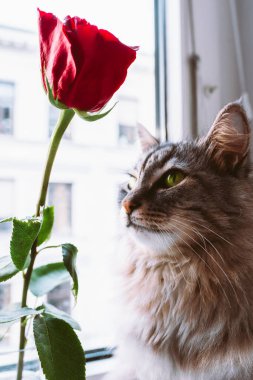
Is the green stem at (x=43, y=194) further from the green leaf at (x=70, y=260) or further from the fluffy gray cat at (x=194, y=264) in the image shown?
the fluffy gray cat at (x=194, y=264)

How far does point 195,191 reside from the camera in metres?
0.78

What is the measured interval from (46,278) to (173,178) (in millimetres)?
322

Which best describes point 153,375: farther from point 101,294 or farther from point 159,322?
point 101,294

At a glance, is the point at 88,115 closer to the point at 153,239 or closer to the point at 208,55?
the point at 153,239

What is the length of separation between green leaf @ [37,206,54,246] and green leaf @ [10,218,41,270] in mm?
81

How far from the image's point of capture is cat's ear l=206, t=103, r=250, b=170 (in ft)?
2.53

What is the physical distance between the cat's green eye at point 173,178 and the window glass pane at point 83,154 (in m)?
0.21

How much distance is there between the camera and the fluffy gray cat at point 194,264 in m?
0.71

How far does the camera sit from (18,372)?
617 millimetres

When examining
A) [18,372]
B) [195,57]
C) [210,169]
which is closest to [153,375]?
[18,372]

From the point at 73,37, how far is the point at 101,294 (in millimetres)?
794

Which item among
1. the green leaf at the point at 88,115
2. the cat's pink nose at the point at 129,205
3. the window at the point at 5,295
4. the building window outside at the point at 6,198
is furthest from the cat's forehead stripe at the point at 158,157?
the window at the point at 5,295

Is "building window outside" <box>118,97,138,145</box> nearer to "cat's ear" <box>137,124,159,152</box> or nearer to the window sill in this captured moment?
"cat's ear" <box>137,124,159,152</box>

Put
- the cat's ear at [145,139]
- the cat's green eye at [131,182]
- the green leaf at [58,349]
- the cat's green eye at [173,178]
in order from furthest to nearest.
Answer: the cat's ear at [145,139], the cat's green eye at [131,182], the cat's green eye at [173,178], the green leaf at [58,349]
